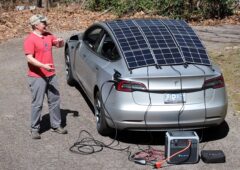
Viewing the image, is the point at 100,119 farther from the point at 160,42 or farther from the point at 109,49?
the point at 160,42

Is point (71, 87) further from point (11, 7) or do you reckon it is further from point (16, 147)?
point (11, 7)

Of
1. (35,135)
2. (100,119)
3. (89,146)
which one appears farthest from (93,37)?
(89,146)

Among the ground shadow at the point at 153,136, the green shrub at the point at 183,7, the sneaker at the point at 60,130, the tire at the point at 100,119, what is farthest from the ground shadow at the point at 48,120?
the green shrub at the point at 183,7

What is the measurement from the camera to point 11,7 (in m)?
22.1

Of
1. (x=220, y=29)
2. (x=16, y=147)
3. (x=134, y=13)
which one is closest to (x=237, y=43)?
(x=220, y=29)

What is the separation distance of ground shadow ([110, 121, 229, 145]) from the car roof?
116 cm

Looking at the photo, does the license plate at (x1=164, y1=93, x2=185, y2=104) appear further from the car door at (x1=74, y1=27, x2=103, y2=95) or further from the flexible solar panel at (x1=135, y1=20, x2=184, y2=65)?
the car door at (x1=74, y1=27, x2=103, y2=95)

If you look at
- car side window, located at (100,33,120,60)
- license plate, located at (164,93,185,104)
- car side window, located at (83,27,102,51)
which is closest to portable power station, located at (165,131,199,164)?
license plate, located at (164,93,185,104)

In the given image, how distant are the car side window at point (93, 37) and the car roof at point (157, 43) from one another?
1.14 ft

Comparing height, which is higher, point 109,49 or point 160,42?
point 160,42

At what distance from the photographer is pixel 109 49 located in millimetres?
8414

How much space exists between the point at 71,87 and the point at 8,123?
2408 mm

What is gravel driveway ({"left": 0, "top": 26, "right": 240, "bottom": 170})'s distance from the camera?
702cm

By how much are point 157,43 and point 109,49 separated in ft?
2.69
